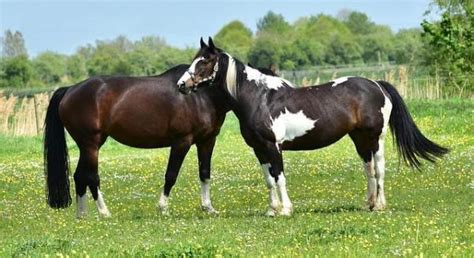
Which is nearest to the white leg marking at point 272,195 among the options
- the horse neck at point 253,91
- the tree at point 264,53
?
the horse neck at point 253,91

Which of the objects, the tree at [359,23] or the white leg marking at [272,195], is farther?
the tree at [359,23]

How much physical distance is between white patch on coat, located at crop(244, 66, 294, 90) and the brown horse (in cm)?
91

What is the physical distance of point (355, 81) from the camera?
45.9 feet

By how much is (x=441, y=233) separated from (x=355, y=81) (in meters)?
4.32

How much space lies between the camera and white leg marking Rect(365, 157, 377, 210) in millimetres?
13789

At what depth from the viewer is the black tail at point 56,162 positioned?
A: 47.9 feet

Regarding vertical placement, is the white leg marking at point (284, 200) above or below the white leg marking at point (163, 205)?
above

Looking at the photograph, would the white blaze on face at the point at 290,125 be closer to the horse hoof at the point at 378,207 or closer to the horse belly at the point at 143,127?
the horse hoof at the point at 378,207

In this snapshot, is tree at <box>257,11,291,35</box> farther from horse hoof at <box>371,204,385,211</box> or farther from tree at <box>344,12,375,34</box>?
horse hoof at <box>371,204,385,211</box>

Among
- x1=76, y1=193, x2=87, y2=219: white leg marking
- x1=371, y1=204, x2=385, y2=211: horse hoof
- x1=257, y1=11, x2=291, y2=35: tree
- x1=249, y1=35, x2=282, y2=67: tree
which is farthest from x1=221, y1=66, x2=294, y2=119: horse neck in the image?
x1=257, y1=11, x2=291, y2=35: tree

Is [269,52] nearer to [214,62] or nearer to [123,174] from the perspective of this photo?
[123,174]

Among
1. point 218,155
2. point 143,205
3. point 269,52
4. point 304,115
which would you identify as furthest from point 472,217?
point 269,52

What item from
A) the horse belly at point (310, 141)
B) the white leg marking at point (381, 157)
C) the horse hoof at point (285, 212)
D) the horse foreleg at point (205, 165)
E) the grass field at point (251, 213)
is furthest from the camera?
the horse foreleg at point (205, 165)

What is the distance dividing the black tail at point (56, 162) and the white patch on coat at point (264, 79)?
3444mm
